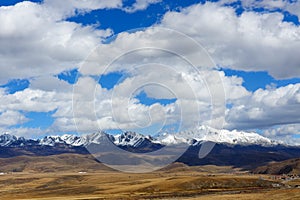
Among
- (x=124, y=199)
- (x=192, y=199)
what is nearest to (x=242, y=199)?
(x=192, y=199)

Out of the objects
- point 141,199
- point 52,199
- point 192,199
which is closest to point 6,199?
point 52,199

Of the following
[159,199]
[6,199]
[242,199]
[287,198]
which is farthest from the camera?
[6,199]

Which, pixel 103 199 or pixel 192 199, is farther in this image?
pixel 103 199

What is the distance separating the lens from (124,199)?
532ft

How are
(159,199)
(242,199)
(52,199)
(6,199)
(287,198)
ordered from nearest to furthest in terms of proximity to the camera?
(287,198), (242,199), (159,199), (52,199), (6,199)

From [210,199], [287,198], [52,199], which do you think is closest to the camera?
[287,198]

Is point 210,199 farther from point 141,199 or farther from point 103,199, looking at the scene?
point 103,199

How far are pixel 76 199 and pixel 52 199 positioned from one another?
13.6 metres

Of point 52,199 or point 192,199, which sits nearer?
point 192,199

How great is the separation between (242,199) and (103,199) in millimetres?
59530

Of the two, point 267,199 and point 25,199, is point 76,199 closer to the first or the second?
point 25,199

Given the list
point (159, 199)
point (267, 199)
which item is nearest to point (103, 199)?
point (159, 199)

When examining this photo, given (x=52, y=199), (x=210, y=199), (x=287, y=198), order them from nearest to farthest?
(x=287, y=198), (x=210, y=199), (x=52, y=199)

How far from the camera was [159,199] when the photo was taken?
16212 cm
